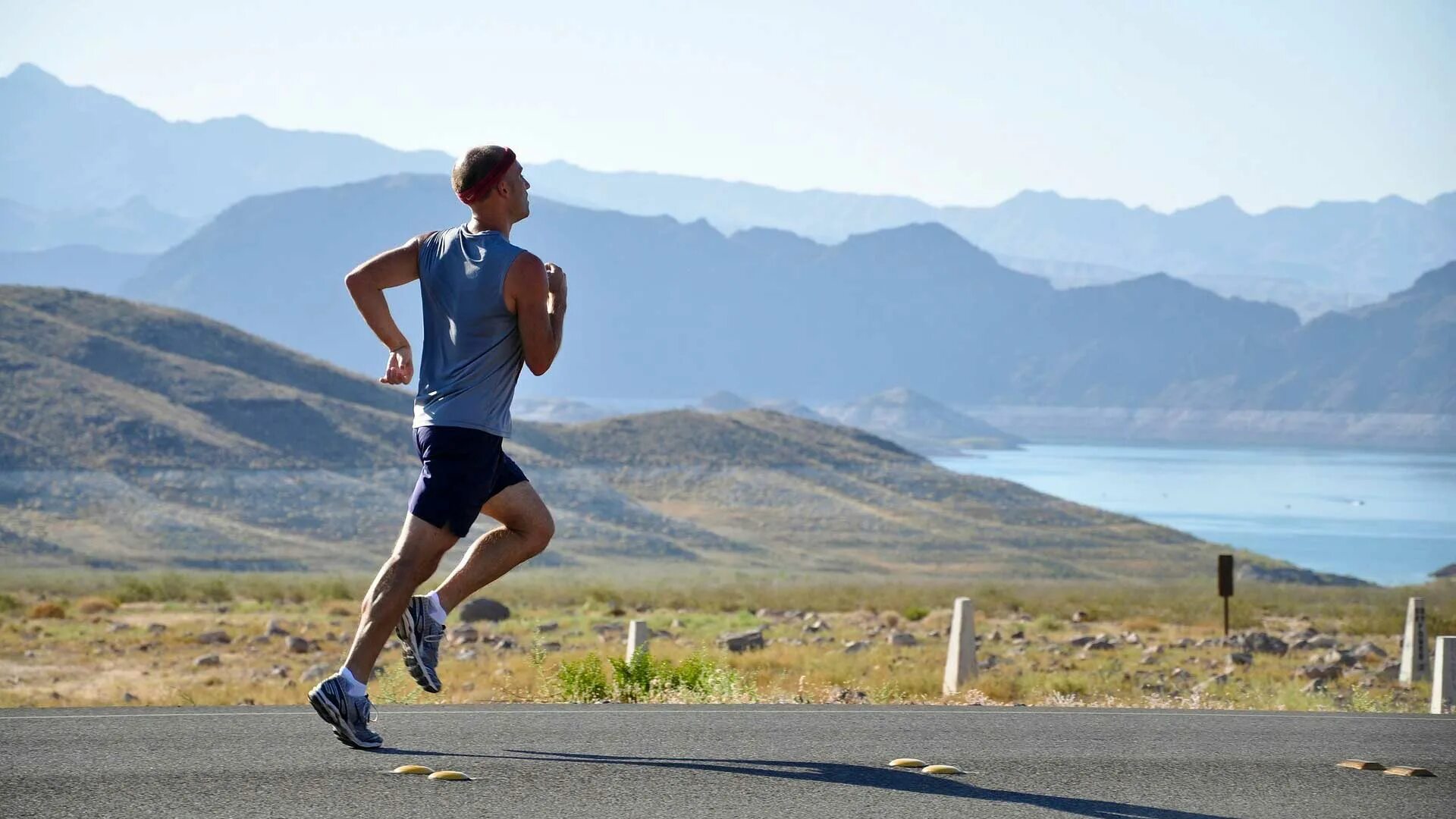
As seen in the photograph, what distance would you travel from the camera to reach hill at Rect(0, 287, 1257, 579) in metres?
71.4

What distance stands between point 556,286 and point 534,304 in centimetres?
15

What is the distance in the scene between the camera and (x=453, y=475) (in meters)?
6.57

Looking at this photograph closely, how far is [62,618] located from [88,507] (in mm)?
37045

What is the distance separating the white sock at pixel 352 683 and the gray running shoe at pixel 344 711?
0.04 ft

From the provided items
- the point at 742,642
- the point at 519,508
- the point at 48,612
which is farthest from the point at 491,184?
the point at 48,612

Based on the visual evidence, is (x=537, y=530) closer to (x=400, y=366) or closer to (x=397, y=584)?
(x=397, y=584)

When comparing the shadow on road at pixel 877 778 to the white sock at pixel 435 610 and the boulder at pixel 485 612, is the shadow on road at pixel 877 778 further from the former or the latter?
the boulder at pixel 485 612

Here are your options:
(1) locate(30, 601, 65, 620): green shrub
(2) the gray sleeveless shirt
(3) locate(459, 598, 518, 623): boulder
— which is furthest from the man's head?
(1) locate(30, 601, 65, 620): green shrub

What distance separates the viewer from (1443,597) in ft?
193

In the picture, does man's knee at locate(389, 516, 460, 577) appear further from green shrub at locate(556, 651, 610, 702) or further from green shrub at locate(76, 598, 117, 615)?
green shrub at locate(76, 598, 117, 615)

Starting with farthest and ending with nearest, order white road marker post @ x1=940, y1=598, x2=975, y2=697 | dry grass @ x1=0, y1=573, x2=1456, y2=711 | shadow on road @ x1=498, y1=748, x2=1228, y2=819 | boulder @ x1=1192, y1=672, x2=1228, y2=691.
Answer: boulder @ x1=1192, y1=672, x2=1228, y2=691, dry grass @ x1=0, y1=573, x2=1456, y2=711, white road marker post @ x1=940, y1=598, x2=975, y2=697, shadow on road @ x1=498, y1=748, x2=1228, y2=819

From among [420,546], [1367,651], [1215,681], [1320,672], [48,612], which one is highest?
[420,546]

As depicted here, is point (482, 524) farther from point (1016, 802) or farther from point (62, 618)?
point (1016, 802)

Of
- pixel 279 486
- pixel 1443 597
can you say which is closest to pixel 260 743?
pixel 1443 597
